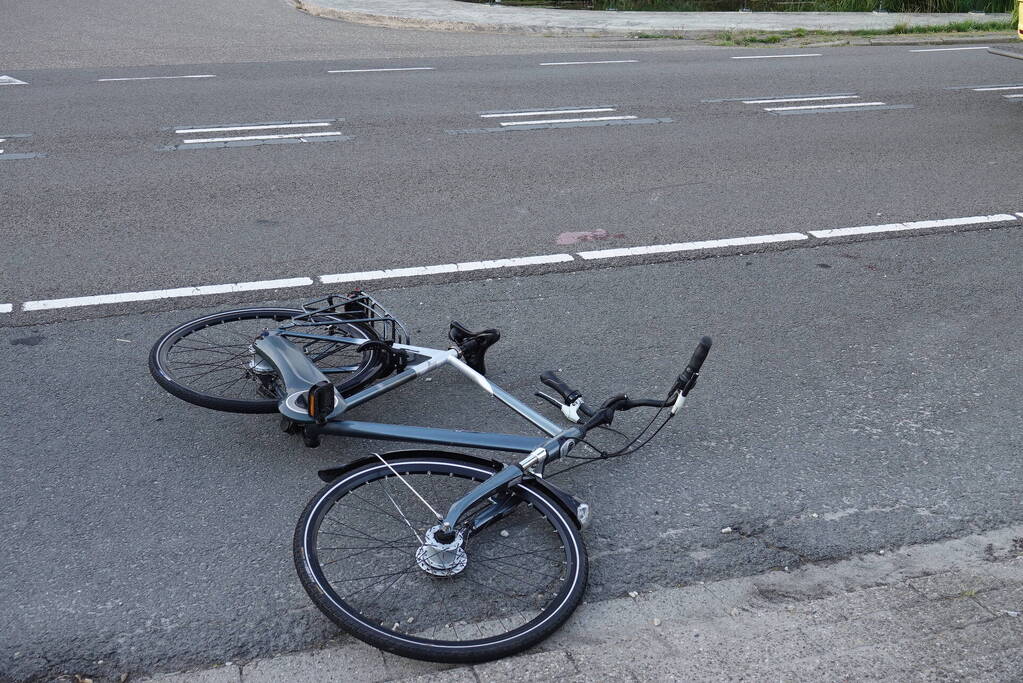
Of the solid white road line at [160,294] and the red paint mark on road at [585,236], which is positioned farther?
the red paint mark on road at [585,236]

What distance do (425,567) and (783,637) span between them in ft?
4.10

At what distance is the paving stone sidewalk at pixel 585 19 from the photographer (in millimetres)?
19844

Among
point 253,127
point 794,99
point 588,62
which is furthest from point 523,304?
point 588,62

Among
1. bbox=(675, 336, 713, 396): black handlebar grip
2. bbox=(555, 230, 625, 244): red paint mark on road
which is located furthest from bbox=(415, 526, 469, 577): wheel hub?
bbox=(555, 230, 625, 244): red paint mark on road

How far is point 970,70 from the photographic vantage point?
597 inches

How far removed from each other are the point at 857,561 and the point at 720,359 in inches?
70.6

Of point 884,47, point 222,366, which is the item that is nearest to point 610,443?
point 222,366

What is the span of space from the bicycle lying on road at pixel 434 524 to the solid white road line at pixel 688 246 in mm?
2553

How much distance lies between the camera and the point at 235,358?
513cm

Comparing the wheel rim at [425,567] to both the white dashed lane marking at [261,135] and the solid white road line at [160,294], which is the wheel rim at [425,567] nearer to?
the solid white road line at [160,294]

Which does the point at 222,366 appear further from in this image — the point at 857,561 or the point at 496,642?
the point at 857,561

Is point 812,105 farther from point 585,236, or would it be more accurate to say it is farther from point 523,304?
point 523,304

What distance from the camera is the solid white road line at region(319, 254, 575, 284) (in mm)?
6520

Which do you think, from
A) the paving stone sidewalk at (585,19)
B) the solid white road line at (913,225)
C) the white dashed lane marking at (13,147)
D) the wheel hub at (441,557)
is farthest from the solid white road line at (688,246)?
the paving stone sidewalk at (585,19)
